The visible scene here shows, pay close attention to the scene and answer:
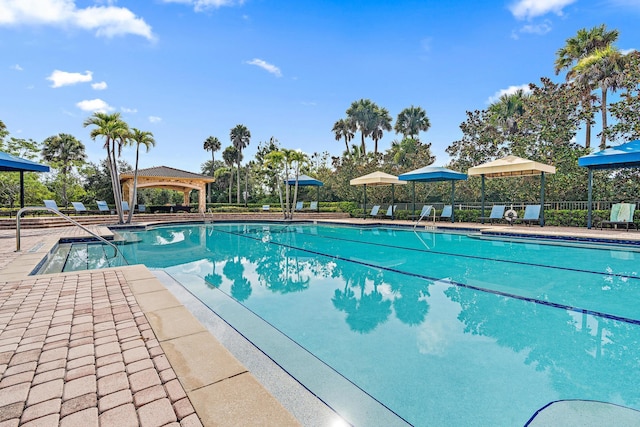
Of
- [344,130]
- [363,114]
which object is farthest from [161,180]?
[363,114]

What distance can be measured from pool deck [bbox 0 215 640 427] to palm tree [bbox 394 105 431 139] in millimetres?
32714

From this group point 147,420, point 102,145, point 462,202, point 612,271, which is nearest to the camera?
point 147,420

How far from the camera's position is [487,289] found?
4637mm

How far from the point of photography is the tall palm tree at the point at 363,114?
32.7m

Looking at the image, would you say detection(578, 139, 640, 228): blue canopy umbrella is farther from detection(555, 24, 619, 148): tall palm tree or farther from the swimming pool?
detection(555, 24, 619, 148): tall palm tree

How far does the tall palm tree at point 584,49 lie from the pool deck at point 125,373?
21.1 meters

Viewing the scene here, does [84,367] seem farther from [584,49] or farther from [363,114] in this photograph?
[363,114]

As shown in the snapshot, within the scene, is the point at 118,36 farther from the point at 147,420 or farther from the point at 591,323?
the point at 591,323

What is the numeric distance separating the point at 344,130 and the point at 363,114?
2.81m

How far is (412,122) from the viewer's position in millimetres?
32188

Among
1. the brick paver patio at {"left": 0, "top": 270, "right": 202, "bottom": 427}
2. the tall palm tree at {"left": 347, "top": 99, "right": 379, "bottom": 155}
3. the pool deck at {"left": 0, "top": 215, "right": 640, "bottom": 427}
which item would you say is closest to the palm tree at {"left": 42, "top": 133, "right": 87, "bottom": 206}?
the tall palm tree at {"left": 347, "top": 99, "right": 379, "bottom": 155}

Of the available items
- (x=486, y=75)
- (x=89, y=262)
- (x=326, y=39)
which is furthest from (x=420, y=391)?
(x=486, y=75)

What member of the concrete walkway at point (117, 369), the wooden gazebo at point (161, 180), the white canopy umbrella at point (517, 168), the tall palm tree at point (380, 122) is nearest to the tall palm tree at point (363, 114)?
the tall palm tree at point (380, 122)

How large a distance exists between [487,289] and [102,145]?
52.9 ft
